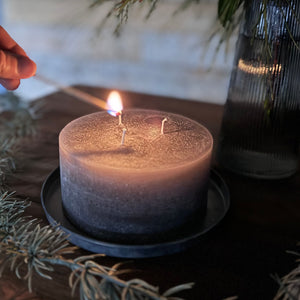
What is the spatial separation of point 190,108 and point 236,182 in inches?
11.4

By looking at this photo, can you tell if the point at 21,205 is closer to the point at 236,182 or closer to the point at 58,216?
the point at 58,216

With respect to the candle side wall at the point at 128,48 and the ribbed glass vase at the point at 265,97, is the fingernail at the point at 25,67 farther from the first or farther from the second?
the candle side wall at the point at 128,48

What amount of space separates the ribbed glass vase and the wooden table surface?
3 centimetres

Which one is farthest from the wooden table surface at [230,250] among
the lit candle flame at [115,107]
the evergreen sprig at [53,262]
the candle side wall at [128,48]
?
the candle side wall at [128,48]

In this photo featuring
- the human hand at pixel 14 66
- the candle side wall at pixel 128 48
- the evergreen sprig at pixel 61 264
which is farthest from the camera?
the candle side wall at pixel 128 48

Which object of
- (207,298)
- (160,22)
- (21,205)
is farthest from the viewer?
(160,22)

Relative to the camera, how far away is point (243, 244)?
1.26ft

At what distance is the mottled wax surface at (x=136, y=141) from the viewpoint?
0.34 metres

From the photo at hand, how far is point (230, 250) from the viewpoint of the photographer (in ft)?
1.23

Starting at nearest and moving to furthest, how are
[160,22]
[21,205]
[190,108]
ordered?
1. [21,205]
2. [190,108]
3. [160,22]

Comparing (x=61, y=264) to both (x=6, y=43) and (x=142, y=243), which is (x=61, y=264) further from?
(x=6, y=43)

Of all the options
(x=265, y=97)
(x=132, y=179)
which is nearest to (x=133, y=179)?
(x=132, y=179)

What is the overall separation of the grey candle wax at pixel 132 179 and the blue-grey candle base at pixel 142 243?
0.03 feet

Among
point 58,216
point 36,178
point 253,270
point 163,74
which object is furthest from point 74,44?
point 253,270
